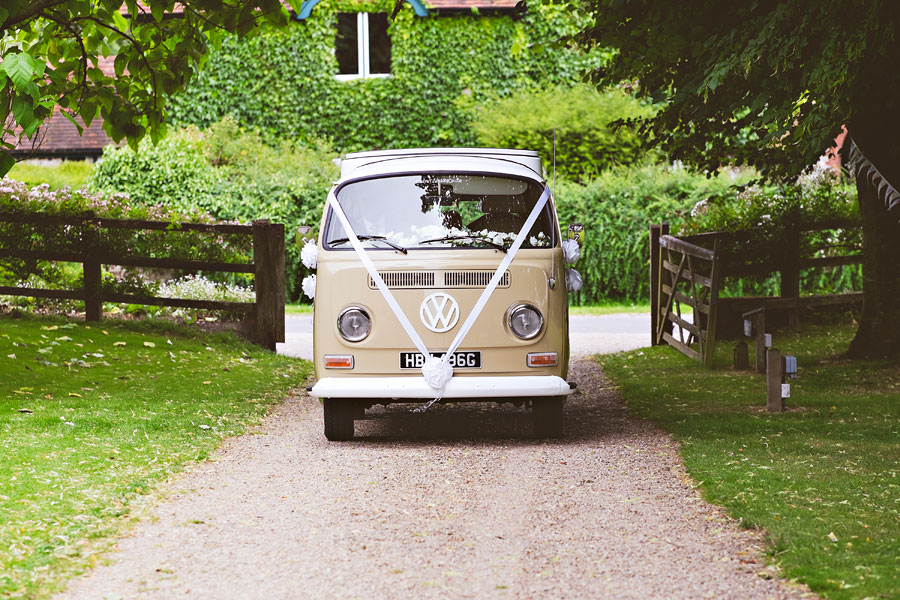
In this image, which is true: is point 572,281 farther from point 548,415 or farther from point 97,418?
point 97,418

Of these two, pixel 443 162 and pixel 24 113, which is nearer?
pixel 24 113

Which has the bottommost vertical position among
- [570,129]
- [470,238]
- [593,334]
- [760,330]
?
[593,334]

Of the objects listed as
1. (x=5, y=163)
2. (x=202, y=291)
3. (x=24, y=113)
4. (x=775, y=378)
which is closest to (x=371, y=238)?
(x=24, y=113)

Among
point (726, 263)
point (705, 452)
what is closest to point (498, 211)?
point (705, 452)

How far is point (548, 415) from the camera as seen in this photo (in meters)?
8.84

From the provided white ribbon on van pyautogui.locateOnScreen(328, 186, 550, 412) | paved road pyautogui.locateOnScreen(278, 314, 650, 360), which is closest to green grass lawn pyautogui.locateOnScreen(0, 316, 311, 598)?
white ribbon on van pyautogui.locateOnScreen(328, 186, 550, 412)

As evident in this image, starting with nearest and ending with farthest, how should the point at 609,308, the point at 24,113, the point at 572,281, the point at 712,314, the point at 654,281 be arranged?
1. the point at 24,113
2. the point at 572,281
3. the point at 712,314
4. the point at 654,281
5. the point at 609,308

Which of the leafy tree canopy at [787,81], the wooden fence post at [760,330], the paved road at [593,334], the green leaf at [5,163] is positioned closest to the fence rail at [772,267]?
the paved road at [593,334]

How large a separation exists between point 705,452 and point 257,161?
1887cm

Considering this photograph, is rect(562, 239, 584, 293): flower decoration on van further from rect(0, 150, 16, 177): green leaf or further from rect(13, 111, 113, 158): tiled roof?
rect(13, 111, 113, 158): tiled roof

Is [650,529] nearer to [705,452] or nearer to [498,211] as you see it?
[705,452]

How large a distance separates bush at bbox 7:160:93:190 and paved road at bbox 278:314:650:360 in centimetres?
807

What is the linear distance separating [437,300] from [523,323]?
66 cm

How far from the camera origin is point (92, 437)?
Answer: 8516 mm
